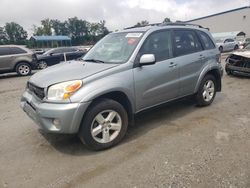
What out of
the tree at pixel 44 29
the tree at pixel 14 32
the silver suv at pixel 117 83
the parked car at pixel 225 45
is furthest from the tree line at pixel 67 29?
the silver suv at pixel 117 83

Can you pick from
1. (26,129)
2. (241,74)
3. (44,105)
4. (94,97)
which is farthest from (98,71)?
(241,74)

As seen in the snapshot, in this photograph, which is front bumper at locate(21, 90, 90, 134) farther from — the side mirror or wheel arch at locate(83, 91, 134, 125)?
the side mirror

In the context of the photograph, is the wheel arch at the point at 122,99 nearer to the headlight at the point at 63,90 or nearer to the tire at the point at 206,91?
the headlight at the point at 63,90

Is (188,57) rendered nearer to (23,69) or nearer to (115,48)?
(115,48)

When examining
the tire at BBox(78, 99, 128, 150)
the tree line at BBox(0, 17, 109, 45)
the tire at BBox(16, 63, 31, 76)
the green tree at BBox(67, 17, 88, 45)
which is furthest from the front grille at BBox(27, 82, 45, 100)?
the green tree at BBox(67, 17, 88, 45)

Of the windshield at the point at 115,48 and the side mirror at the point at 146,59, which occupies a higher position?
the windshield at the point at 115,48

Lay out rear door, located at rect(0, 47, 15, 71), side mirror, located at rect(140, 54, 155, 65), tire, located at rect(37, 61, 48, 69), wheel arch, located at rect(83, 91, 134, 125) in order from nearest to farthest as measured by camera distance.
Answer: wheel arch, located at rect(83, 91, 134, 125), side mirror, located at rect(140, 54, 155, 65), rear door, located at rect(0, 47, 15, 71), tire, located at rect(37, 61, 48, 69)

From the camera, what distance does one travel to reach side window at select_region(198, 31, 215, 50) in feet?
17.5

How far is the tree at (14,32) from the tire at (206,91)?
280ft

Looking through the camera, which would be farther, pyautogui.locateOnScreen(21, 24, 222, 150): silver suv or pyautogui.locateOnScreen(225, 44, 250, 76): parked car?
pyautogui.locateOnScreen(225, 44, 250, 76): parked car

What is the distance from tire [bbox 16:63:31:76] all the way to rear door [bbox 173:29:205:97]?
10004mm

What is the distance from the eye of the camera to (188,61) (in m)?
4.79

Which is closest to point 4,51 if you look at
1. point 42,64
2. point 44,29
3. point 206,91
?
point 42,64

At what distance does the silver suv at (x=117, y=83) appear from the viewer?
328cm
